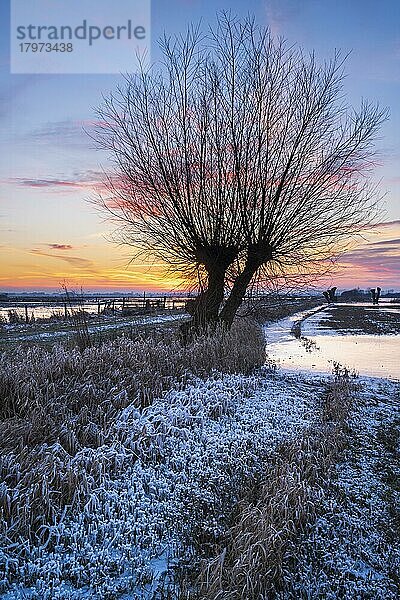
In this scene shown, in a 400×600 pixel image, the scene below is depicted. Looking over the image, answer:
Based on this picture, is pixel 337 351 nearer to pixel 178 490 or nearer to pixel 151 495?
pixel 178 490

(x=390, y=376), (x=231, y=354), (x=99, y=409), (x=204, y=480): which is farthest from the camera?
(x=390, y=376)

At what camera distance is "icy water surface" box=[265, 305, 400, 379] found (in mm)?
15250

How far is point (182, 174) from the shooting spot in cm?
1443

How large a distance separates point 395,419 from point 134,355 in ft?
18.0

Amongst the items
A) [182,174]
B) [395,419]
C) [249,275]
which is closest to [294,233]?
[249,275]

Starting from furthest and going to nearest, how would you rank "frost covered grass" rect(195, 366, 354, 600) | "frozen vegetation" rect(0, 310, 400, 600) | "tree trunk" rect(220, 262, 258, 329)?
1. "tree trunk" rect(220, 262, 258, 329)
2. "frozen vegetation" rect(0, 310, 400, 600)
3. "frost covered grass" rect(195, 366, 354, 600)

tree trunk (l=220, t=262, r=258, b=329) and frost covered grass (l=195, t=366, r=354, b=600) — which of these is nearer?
frost covered grass (l=195, t=366, r=354, b=600)

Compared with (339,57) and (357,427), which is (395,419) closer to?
(357,427)

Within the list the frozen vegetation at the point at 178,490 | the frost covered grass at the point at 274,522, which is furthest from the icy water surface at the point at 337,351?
the frost covered grass at the point at 274,522

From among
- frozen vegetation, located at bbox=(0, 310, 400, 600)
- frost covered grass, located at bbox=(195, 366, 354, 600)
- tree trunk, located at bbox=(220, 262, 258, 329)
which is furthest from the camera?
tree trunk, located at bbox=(220, 262, 258, 329)

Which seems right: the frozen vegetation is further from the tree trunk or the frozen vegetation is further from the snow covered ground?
the tree trunk

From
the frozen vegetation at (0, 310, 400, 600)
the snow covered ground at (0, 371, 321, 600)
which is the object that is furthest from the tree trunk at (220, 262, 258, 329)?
the snow covered ground at (0, 371, 321, 600)

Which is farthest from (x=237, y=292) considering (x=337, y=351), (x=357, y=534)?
(x=357, y=534)

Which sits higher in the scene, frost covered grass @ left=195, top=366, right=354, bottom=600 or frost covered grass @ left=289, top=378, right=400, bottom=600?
frost covered grass @ left=195, top=366, right=354, bottom=600
